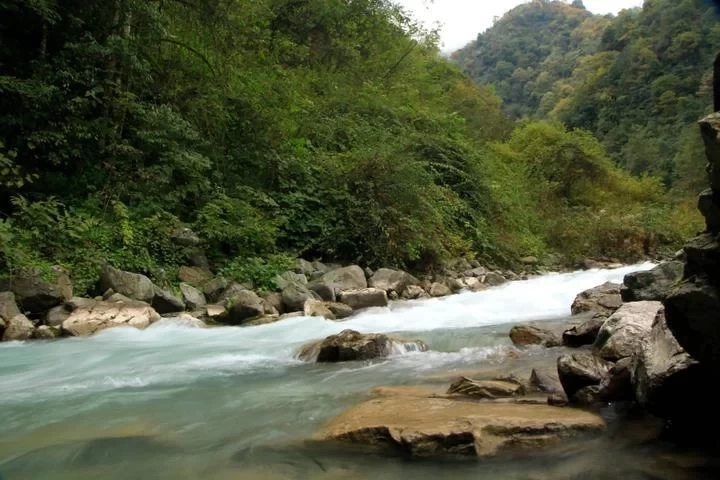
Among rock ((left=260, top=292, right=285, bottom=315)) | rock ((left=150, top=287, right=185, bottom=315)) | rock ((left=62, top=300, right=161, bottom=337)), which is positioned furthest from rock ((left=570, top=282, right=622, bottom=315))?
rock ((left=62, top=300, right=161, bottom=337))

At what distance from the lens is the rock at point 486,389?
440 cm

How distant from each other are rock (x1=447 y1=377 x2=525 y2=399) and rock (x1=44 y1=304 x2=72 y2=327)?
20.5 feet

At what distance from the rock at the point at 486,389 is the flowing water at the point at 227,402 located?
656 millimetres

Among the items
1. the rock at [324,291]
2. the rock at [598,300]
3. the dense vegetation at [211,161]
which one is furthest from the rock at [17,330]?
the rock at [598,300]

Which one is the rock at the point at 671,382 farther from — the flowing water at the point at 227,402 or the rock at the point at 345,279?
the rock at the point at 345,279

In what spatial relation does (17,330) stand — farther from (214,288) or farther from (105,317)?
(214,288)

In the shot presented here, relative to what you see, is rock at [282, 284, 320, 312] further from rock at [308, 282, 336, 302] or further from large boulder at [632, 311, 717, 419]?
large boulder at [632, 311, 717, 419]

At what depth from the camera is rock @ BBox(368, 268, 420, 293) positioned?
11.8 metres

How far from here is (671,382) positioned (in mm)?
3531

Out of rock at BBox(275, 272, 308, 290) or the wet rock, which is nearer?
the wet rock

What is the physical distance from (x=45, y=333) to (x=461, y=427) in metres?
6.68

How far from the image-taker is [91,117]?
11672 millimetres

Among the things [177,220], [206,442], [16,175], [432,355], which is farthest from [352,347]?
[16,175]

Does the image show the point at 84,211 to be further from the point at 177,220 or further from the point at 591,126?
the point at 591,126
